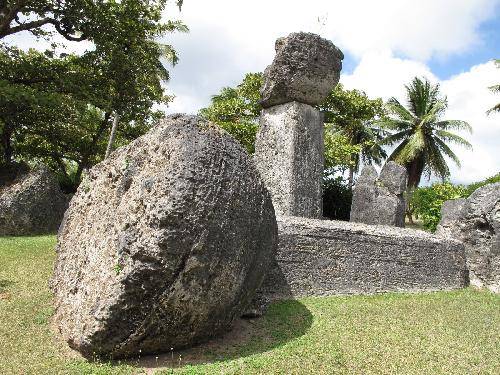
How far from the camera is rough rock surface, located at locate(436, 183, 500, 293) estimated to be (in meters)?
9.58

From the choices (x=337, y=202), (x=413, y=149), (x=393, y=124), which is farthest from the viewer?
(x=393, y=124)

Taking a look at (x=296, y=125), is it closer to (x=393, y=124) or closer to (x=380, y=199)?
(x=380, y=199)

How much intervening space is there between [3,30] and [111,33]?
330cm

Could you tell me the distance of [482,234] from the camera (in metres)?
9.91

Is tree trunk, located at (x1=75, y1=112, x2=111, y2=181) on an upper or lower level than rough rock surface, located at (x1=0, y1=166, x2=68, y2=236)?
upper

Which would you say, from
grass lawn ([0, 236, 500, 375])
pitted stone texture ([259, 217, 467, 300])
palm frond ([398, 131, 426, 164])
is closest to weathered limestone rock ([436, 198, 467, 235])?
pitted stone texture ([259, 217, 467, 300])

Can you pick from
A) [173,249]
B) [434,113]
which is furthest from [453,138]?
[173,249]

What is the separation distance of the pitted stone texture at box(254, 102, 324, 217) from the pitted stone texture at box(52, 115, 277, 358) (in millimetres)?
3381

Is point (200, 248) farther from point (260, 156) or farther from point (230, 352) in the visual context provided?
point (260, 156)

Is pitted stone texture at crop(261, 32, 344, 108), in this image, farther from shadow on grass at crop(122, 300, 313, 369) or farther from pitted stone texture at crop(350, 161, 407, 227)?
shadow on grass at crop(122, 300, 313, 369)

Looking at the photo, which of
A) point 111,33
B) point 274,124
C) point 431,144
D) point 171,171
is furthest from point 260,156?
point 431,144

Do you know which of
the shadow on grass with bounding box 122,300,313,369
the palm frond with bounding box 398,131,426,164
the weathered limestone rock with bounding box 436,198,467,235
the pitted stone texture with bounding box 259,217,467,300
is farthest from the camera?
the palm frond with bounding box 398,131,426,164

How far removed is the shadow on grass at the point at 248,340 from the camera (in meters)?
4.74

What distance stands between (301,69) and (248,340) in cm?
555
